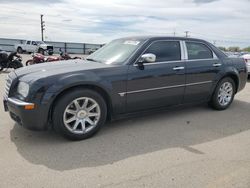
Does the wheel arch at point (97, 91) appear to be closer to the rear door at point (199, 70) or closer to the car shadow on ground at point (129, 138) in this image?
the car shadow on ground at point (129, 138)

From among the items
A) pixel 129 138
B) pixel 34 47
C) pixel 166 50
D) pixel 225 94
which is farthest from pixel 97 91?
pixel 34 47

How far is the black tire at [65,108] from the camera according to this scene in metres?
3.97

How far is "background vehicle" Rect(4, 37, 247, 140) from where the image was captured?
3.93 metres

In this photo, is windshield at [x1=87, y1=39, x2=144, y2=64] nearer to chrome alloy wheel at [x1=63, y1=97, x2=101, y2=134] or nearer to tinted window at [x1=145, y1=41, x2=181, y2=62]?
tinted window at [x1=145, y1=41, x2=181, y2=62]

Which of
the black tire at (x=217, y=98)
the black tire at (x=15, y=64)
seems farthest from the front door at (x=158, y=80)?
the black tire at (x=15, y=64)

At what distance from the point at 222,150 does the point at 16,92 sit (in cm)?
314

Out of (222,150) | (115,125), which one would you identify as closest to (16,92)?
(115,125)

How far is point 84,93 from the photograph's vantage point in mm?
4145

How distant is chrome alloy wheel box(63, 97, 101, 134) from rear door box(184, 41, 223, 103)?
6.58 feet

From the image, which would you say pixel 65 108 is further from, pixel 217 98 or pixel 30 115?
pixel 217 98

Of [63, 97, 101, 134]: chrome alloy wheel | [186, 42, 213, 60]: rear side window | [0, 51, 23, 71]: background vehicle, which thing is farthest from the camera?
[0, 51, 23, 71]: background vehicle

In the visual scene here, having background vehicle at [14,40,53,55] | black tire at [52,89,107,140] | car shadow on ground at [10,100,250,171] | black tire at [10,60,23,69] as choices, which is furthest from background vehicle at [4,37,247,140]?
background vehicle at [14,40,53,55]

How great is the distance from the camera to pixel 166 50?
5.20 m

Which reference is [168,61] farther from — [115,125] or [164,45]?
[115,125]
